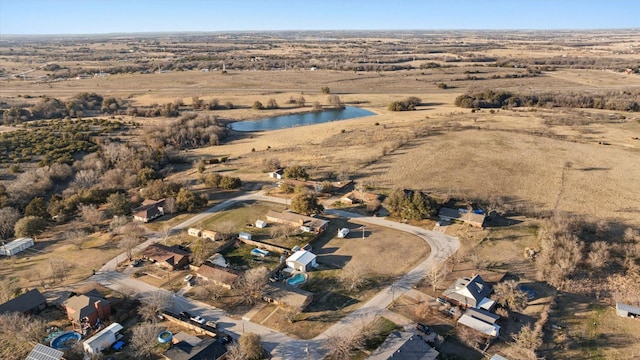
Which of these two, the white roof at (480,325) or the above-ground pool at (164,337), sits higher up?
the white roof at (480,325)

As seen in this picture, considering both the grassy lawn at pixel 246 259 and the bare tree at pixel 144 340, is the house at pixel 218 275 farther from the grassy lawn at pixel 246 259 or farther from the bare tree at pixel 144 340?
the bare tree at pixel 144 340

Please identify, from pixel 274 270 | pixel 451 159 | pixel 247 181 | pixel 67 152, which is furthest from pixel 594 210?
pixel 67 152

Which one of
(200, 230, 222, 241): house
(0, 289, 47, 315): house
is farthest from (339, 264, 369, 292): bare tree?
(0, 289, 47, 315): house

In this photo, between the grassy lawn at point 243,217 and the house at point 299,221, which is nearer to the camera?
the house at point 299,221

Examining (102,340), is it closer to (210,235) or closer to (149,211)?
(210,235)

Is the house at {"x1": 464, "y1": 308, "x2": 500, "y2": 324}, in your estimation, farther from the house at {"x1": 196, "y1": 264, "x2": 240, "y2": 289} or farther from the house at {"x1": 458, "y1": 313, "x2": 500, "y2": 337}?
the house at {"x1": 196, "y1": 264, "x2": 240, "y2": 289}

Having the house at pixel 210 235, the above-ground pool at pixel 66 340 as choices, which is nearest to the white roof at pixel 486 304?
the house at pixel 210 235
